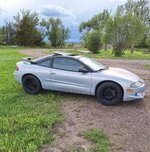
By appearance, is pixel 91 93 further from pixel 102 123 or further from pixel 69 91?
pixel 102 123

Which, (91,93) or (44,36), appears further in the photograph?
(44,36)

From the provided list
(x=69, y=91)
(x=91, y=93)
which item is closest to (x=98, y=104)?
(x=91, y=93)

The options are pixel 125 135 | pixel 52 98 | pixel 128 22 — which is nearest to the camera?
pixel 125 135

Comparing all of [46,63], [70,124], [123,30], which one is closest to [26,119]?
[70,124]

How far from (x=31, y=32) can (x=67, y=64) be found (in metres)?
45.7

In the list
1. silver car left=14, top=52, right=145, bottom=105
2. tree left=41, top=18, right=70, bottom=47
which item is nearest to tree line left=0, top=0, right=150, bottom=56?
tree left=41, top=18, right=70, bottom=47

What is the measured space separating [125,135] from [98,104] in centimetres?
189

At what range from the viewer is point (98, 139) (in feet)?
13.5

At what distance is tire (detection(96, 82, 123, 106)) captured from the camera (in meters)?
6.06

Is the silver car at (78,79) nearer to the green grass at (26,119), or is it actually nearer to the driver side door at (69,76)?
the driver side door at (69,76)

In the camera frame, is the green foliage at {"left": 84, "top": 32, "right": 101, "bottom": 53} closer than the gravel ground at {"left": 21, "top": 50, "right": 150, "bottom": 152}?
No

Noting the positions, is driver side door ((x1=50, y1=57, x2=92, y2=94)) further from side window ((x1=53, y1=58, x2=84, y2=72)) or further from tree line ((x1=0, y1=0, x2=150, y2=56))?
tree line ((x1=0, y1=0, x2=150, y2=56))

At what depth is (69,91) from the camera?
6.62 m

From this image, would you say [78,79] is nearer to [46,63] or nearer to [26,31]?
[46,63]
